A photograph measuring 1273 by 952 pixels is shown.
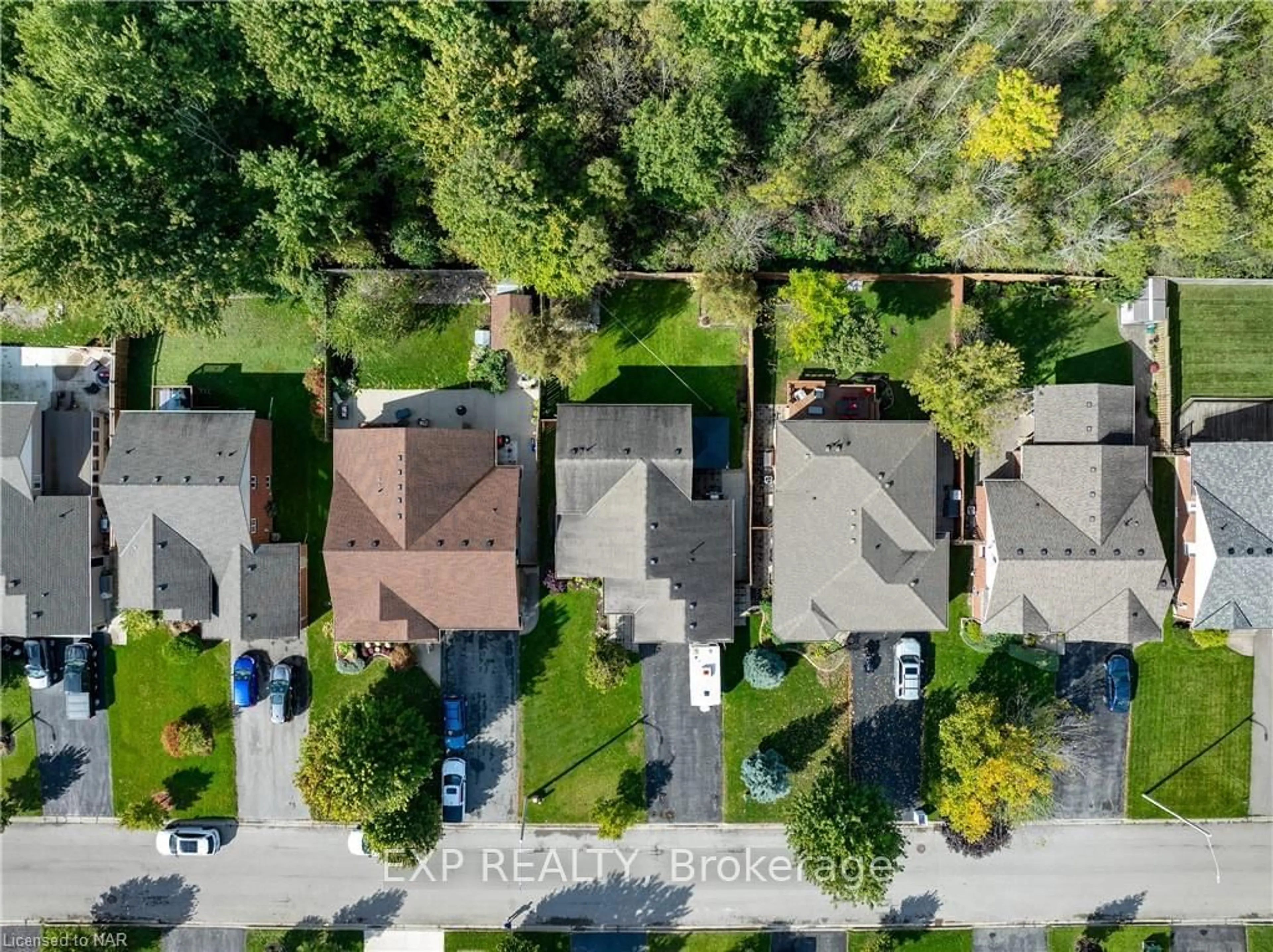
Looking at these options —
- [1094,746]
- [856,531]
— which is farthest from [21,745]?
[1094,746]

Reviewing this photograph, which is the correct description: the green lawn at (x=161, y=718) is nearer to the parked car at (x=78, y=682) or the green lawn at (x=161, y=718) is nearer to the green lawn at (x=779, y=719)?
the parked car at (x=78, y=682)

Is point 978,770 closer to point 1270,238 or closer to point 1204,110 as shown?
point 1270,238

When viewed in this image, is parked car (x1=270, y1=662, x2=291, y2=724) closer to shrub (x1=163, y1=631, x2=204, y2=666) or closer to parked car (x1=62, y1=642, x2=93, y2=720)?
shrub (x1=163, y1=631, x2=204, y2=666)

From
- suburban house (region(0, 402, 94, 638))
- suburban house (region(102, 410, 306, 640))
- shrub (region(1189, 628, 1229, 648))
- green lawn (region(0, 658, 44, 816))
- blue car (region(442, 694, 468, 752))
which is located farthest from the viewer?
green lawn (region(0, 658, 44, 816))

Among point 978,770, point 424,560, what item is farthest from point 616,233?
point 978,770

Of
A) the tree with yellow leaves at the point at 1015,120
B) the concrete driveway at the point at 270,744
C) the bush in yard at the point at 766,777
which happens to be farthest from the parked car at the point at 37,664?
the tree with yellow leaves at the point at 1015,120

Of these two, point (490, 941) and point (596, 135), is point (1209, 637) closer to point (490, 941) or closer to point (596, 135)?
point (596, 135)

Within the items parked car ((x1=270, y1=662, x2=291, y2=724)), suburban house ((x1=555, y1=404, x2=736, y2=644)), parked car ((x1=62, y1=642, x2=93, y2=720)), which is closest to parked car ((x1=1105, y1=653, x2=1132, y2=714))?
suburban house ((x1=555, y1=404, x2=736, y2=644))
